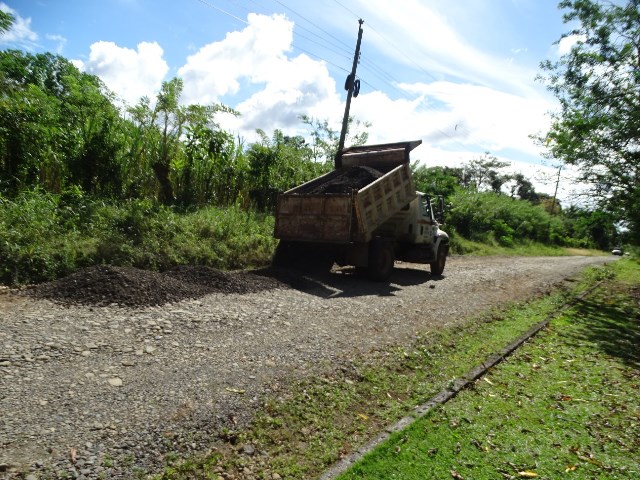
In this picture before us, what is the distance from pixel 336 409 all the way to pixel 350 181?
8.34 meters

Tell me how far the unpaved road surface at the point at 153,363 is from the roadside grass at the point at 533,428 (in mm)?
1398

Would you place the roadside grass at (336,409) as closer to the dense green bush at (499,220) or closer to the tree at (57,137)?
the tree at (57,137)

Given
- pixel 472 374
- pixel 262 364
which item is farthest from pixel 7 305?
pixel 472 374

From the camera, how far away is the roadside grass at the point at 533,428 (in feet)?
11.8

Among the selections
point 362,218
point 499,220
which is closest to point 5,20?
point 362,218

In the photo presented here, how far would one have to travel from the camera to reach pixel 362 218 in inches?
407

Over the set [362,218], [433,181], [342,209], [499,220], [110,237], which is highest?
[433,181]

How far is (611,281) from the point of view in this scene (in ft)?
57.5

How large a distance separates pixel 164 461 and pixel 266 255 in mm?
8834

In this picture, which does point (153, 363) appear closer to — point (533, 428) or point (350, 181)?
point (533, 428)

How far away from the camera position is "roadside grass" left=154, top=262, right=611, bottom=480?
10.9ft

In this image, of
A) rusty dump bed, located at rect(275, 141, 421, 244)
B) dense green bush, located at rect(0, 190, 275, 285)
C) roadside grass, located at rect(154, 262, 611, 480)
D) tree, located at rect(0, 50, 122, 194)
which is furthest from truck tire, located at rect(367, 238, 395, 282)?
tree, located at rect(0, 50, 122, 194)

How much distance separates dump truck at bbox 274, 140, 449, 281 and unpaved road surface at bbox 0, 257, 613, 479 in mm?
2190

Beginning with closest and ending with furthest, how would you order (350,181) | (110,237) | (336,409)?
(336,409) < (110,237) < (350,181)
